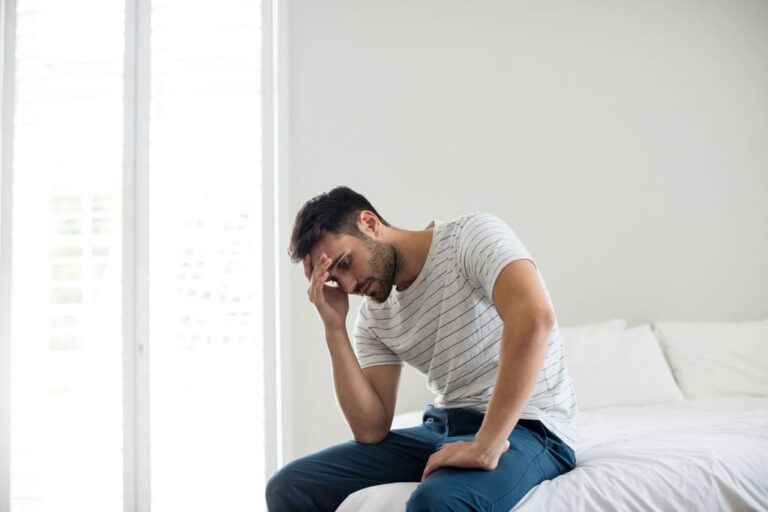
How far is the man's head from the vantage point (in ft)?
4.71

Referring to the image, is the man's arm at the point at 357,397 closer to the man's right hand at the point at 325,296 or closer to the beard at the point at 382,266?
the man's right hand at the point at 325,296

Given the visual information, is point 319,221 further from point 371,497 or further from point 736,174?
point 736,174

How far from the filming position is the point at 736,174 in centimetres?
276

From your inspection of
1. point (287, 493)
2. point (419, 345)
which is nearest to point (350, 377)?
point (419, 345)

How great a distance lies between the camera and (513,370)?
3.85 feet

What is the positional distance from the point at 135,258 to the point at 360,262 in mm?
1660

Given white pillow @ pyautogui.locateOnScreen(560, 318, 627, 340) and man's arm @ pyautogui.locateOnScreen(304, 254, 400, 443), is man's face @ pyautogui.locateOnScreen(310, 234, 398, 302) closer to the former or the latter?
man's arm @ pyautogui.locateOnScreen(304, 254, 400, 443)

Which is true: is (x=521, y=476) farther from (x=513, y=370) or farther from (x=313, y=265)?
(x=313, y=265)

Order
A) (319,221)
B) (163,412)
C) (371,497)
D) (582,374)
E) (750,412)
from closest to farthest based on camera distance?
(371,497) < (319,221) < (750,412) < (582,374) < (163,412)

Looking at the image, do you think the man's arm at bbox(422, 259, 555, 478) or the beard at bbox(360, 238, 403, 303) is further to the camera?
the beard at bbox(360, 238, 403, 303)

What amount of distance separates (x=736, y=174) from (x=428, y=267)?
76.4 inches

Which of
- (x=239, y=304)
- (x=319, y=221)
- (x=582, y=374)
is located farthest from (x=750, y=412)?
(x=239, y=304)

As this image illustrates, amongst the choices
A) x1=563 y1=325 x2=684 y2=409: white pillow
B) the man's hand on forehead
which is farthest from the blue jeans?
x1=563 y1=325 x2=684 y2=409: white pillow

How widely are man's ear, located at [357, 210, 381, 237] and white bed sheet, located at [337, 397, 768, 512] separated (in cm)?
53
